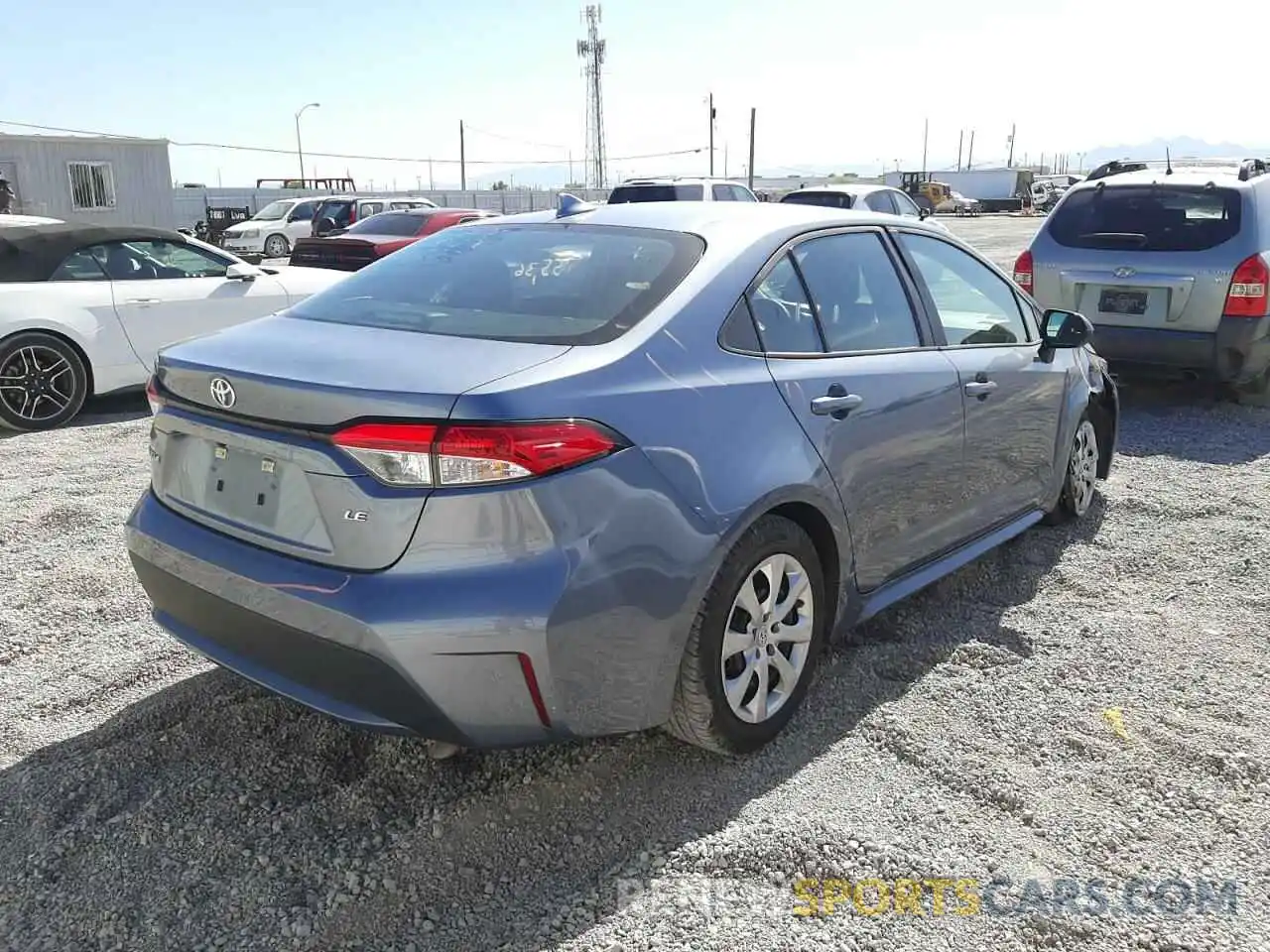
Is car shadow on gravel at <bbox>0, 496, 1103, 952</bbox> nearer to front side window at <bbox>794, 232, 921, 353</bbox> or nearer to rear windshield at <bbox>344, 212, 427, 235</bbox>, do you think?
front side window at <bbox>794, 232, 921, 353</bbox>

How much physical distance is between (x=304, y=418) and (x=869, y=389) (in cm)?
177

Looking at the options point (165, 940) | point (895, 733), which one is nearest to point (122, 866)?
point (165, 940)

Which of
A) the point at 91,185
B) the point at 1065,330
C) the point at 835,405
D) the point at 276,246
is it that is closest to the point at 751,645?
the point at 835,405

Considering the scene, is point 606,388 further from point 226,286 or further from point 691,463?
point 226,286

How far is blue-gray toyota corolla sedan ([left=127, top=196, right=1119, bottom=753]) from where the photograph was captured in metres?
2.40

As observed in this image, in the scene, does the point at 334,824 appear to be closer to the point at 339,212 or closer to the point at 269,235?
the point at 339,212

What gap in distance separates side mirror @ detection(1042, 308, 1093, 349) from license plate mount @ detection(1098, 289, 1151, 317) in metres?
3.36

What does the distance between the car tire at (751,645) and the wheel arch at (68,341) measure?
6.07 metres

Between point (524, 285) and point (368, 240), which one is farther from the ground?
point (524, 285)

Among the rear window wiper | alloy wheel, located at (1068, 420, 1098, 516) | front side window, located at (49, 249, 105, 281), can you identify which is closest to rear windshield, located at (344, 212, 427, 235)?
front side window, located at (49, 249, 105, 281)

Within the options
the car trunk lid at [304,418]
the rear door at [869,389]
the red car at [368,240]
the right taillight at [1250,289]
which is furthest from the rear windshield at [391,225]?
the car trunk lid at [304,418]

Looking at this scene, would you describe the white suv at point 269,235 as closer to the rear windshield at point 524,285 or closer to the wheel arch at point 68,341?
the wheel arch at point 68,341

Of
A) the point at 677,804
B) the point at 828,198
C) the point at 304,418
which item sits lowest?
the point at 677,804

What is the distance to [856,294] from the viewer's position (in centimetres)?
358
